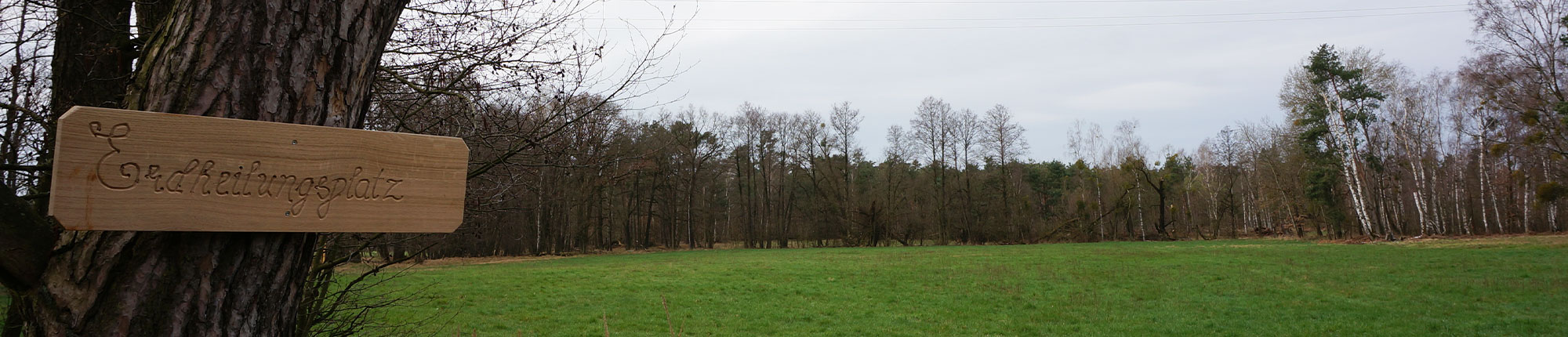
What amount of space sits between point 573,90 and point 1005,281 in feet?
38.0

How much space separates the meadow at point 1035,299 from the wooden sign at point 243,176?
3.31 meters

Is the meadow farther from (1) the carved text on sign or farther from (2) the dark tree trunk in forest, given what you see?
(1) the carved text on sign

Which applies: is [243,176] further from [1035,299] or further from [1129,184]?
[1129,184]

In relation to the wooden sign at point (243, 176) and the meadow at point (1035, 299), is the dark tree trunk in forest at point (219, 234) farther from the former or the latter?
the meadow at point (1035, 299)

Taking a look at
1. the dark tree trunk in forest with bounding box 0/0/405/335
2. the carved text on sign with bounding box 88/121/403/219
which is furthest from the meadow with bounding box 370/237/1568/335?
the carved text on sign with bounding box 88/121/403/219

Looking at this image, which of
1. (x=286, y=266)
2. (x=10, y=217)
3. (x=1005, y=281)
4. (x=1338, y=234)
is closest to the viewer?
(x=10, y=217)

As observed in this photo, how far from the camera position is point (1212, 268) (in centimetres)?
1523

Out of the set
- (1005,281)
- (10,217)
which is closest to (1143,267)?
(1005,281)

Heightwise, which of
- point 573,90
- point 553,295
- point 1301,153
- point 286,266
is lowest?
point 553,295

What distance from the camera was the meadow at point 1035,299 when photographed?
8.23 m

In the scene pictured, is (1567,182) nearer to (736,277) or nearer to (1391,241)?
(1391,241)

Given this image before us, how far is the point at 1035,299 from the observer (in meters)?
10.7

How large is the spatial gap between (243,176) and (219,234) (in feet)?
0.46

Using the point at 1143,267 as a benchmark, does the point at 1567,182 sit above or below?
above
